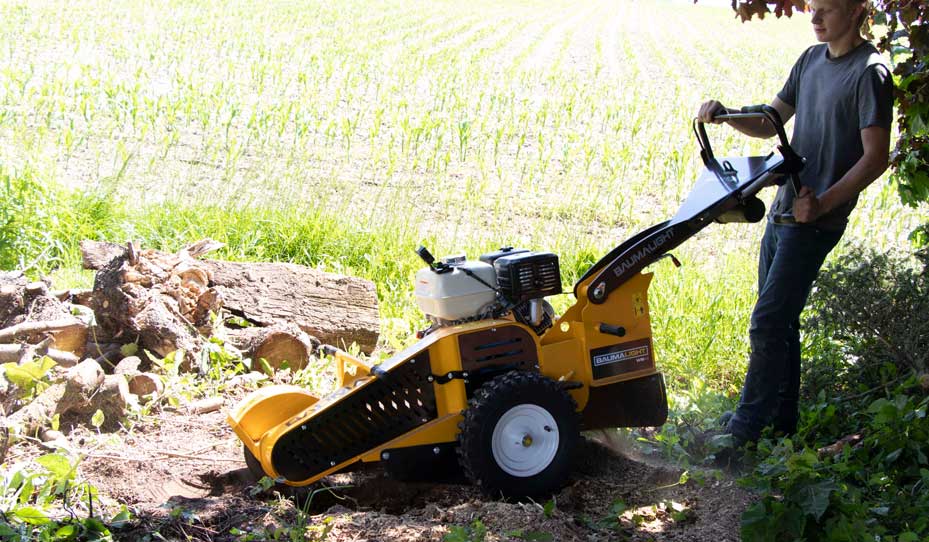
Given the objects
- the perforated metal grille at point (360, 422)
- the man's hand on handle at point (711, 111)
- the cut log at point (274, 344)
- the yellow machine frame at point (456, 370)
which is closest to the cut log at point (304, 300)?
the cut log at point (274, 344)

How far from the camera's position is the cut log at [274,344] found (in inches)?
188

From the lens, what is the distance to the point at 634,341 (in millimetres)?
3717

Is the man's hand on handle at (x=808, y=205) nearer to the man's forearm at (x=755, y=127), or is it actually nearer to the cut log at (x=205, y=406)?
the man's forearm at (x=755, y=127)

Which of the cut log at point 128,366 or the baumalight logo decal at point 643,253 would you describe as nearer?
the baumalight logo decal at point 643,253

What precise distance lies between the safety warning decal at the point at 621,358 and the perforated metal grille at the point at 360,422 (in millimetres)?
678

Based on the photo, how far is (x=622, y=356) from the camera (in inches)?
146

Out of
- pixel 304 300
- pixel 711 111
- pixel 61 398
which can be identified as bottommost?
pixel 61 398

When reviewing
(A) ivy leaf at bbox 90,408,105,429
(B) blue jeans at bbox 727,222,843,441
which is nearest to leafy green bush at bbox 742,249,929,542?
(B) blue jeans at bbox 727,222,843,441

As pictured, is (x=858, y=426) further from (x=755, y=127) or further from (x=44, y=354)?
(x=44, y=354)

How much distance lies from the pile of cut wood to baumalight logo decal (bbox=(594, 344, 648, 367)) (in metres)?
1.77

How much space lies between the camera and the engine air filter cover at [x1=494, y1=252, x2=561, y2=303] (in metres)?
3.51

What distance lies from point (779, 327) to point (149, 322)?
2914 mm

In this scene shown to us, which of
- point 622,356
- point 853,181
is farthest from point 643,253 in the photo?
point 853,181

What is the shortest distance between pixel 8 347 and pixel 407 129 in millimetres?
5215
